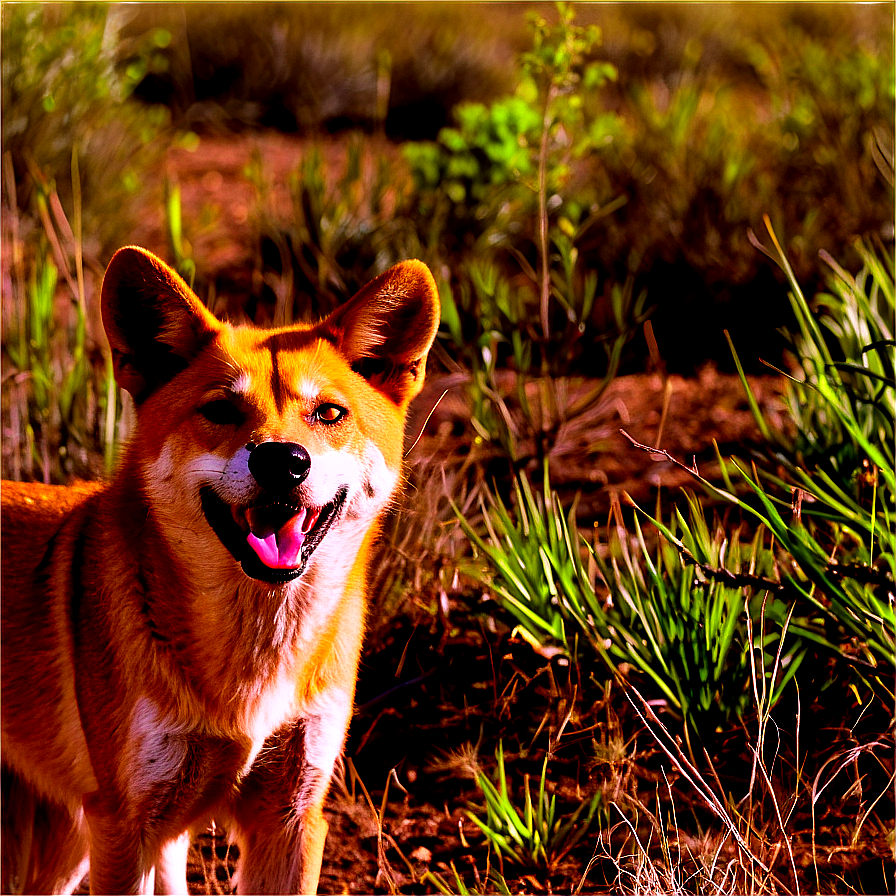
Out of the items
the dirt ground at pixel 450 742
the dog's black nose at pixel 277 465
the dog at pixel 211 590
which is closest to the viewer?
the dog's black nose at pixel 277 465

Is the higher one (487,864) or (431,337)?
(431,337)

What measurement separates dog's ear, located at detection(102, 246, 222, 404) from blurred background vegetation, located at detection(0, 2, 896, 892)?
1055mm

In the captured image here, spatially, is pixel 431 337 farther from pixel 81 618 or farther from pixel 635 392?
pixel 635 392

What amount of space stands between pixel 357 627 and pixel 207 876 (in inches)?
35.4

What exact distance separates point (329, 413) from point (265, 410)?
0.15 m

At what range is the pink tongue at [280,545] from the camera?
217 centimetres

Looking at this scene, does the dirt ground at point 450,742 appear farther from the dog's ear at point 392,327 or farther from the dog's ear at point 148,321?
the dog's ear at point 148,321

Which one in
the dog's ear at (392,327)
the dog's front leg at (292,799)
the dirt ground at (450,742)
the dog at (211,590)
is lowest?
the dirt ground at (450,742)

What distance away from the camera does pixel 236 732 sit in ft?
7.57

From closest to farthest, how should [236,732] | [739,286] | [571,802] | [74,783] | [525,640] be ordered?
1. [236,732]
2. [74,783]
3. [571,802]
4. [525,640]
5. [739,286]

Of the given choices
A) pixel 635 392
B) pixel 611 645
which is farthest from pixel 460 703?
pixel 635 392

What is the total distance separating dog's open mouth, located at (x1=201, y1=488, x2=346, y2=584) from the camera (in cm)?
216

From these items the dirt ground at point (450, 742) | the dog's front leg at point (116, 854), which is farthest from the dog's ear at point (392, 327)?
the dog's front leg at point (116, 854)

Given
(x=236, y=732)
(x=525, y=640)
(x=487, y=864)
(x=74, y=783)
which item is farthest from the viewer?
(x=525, y=640)
